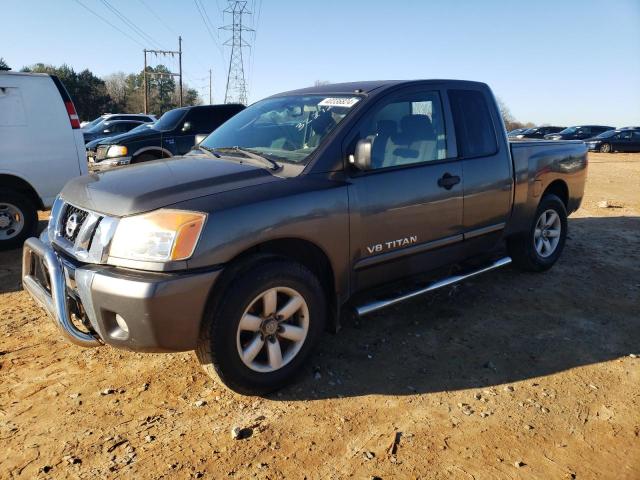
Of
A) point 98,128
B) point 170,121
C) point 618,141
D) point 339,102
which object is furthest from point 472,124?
point 618,141

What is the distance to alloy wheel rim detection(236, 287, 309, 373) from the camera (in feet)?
9.33

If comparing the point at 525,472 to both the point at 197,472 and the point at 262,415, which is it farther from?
the point at 197,472

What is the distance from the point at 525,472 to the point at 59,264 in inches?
106

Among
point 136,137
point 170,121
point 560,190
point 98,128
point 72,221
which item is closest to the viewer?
point 72,221

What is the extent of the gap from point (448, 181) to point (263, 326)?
1.84 meters

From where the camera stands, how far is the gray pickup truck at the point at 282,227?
258cm

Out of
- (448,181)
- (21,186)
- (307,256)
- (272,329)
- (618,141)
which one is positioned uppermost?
(618,141)

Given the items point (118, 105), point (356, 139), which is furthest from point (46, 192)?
point (118, 105)

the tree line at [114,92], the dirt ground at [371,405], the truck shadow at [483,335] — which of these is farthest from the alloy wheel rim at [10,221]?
the tree line at [114,92]

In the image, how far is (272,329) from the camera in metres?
2.93

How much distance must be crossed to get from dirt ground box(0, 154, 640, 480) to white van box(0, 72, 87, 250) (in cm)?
208

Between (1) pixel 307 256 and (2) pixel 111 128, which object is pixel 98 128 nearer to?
(2) pixel 111 128

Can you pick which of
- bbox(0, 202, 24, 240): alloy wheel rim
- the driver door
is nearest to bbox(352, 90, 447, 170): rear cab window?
the driver door

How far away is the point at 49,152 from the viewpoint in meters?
6.12
